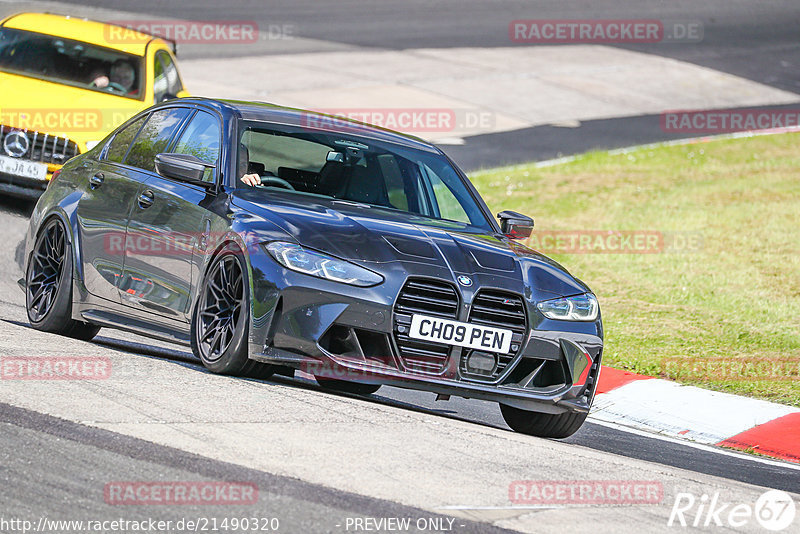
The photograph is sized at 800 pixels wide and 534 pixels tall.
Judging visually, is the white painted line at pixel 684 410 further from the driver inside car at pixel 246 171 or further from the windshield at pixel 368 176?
the driver inside car at pixel 246 171

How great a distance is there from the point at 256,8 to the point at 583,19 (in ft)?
27.6

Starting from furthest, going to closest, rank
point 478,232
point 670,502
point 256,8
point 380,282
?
point 256,8 → point 478,232 → point 380,282 → point 670,502

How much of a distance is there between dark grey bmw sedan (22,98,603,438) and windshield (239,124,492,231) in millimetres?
12

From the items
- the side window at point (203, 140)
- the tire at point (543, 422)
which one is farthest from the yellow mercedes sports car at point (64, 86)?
the tire at point (543, 422)

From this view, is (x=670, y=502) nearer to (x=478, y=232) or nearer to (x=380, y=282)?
(x=380, y=282)

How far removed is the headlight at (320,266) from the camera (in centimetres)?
693

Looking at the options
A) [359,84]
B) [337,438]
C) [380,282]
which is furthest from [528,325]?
[359,84]

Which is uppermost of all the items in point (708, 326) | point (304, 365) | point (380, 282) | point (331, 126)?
point (331, 126)

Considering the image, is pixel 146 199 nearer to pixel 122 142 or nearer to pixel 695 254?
pixel 122 142

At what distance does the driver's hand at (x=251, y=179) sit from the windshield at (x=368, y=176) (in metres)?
0.03

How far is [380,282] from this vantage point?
22.7 feet

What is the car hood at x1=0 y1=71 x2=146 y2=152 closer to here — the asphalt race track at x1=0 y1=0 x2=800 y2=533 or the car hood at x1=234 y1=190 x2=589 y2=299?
the asphalt race track at x1=0 y1=0 x2=800 y2=533

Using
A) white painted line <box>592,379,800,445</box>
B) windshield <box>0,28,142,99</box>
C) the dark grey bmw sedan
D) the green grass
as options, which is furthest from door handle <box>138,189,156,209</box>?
windshield <box>0,28,142,99</box>

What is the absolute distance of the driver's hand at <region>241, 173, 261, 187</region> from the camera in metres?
7.95
